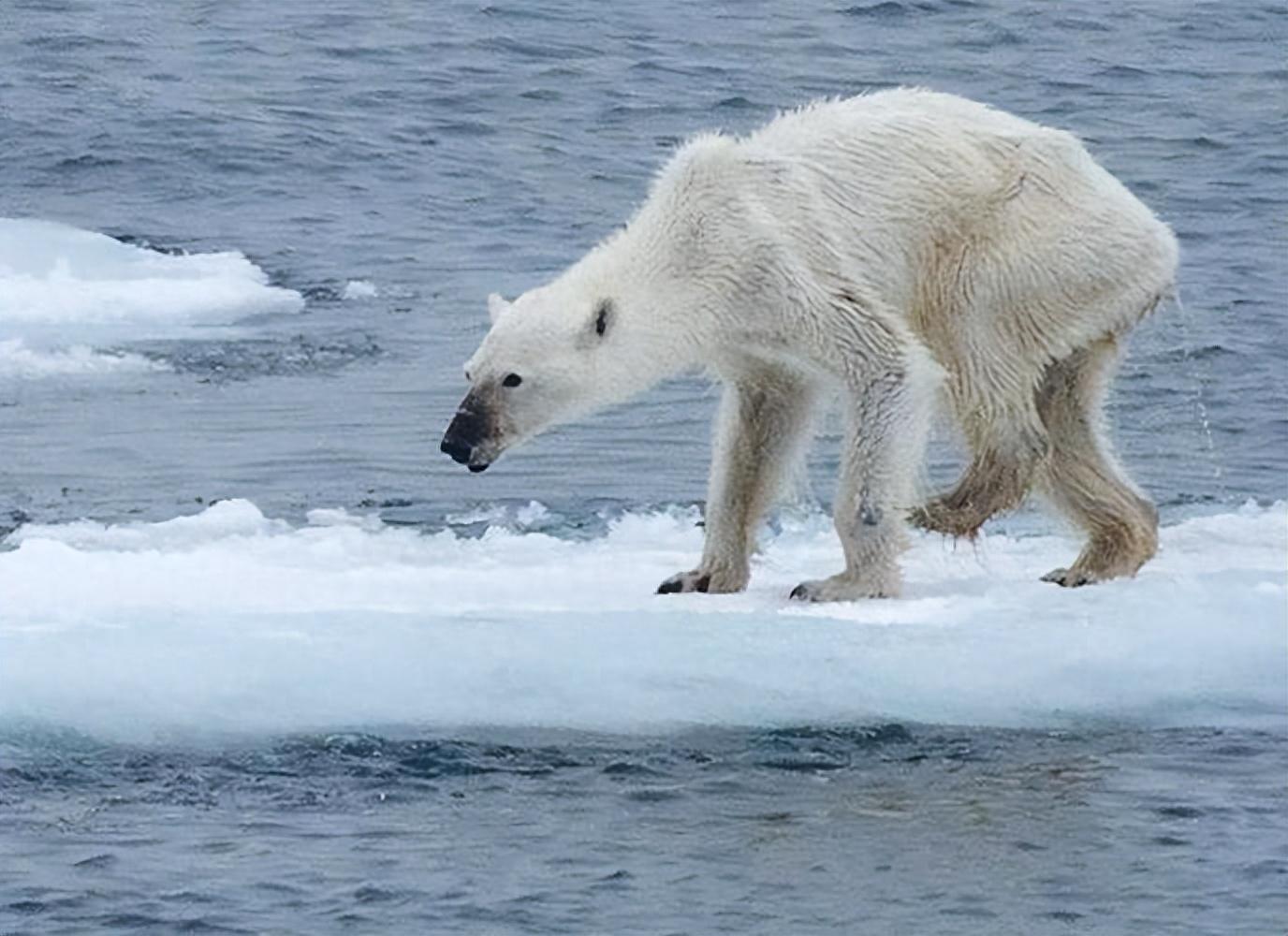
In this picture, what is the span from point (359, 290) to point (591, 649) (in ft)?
26.2

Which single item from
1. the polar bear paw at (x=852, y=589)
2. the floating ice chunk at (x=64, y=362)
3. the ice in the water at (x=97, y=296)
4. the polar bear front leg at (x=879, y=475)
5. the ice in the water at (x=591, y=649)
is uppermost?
the ice in the water at (x=97, y=296)

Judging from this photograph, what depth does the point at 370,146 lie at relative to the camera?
2048 centimetres

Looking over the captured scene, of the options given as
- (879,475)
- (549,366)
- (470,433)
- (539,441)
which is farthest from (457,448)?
(539,441)

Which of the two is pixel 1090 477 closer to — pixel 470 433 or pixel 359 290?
pixel 470 433

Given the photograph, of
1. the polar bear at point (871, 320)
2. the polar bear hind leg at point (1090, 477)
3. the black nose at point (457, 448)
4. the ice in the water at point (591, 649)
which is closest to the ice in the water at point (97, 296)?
the ice in the water at point (591, 649)

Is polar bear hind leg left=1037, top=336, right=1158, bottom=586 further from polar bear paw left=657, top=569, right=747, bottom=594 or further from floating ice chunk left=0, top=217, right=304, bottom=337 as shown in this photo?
floating ice chunk left=0, top=217, right=304, bottom=337

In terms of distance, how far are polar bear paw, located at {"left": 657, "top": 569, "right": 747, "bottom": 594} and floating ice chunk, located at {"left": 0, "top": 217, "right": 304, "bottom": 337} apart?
6011 millimetres

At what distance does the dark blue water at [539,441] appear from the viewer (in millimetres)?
7609

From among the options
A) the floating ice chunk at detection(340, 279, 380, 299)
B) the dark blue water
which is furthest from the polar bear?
the floating ice chunk at detection(340, 279, 380, 299)

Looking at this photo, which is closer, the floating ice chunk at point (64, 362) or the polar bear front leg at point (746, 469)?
the polar bear front leg at point (746, 469)

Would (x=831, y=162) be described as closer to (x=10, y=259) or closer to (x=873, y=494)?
(x=873, y=494)

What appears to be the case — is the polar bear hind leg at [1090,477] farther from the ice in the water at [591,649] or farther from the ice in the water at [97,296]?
the ice in the water at [97,296]

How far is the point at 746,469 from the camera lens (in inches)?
395

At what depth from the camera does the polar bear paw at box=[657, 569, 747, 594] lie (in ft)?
32.7
